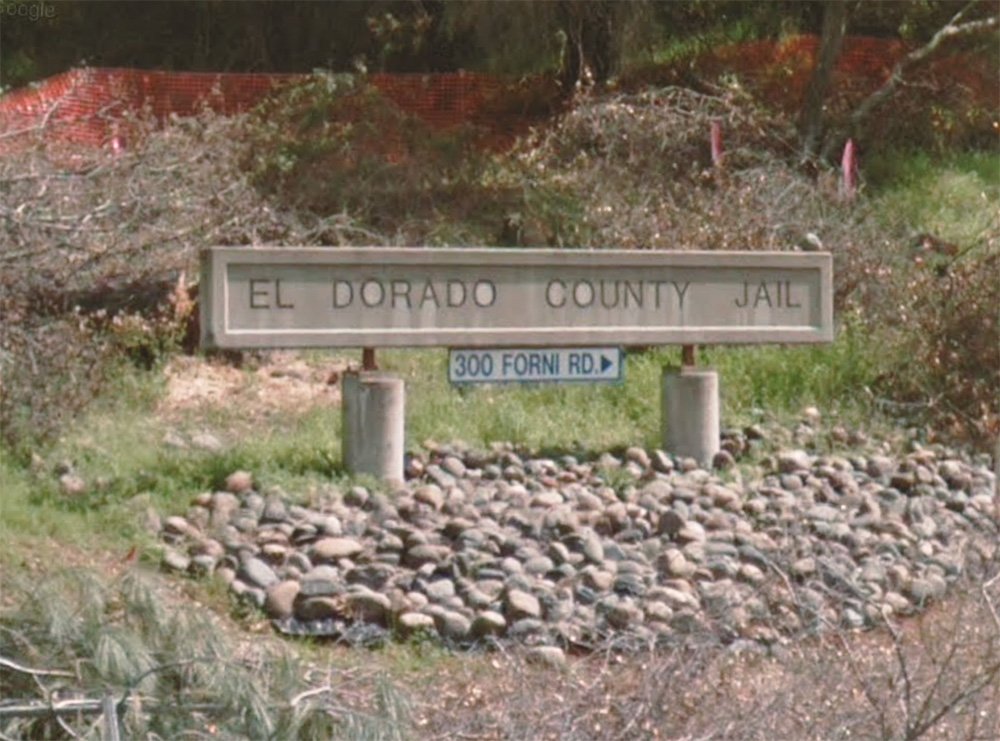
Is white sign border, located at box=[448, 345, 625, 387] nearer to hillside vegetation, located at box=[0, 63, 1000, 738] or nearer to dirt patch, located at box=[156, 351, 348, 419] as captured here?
hillside vegetation, located at box=[0, 63, 1000, 738]

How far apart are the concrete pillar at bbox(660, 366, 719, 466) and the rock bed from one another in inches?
5.4

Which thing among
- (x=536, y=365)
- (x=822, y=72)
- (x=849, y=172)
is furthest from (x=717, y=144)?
(x=536, y=365)

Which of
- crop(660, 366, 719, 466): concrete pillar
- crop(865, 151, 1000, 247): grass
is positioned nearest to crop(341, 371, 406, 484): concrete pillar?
crop(660, 366, 719, 466): concrete pillar

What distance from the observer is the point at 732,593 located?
886cm

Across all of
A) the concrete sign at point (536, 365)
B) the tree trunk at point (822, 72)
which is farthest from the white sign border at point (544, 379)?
the tree trunk at point (822, 72)

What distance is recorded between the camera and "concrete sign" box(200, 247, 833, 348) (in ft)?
33.6

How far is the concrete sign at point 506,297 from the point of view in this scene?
10250 mm

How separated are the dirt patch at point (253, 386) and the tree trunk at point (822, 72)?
699 centimetres

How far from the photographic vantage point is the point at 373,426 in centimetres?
1012

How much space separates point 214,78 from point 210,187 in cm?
686

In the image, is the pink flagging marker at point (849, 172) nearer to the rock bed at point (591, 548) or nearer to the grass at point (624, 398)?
the grass at point (624, 398)

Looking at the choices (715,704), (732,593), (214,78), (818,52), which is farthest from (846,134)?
(715,704)

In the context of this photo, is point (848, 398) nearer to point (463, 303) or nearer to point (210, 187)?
point (463, 303)

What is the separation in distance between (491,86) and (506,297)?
1032cm
